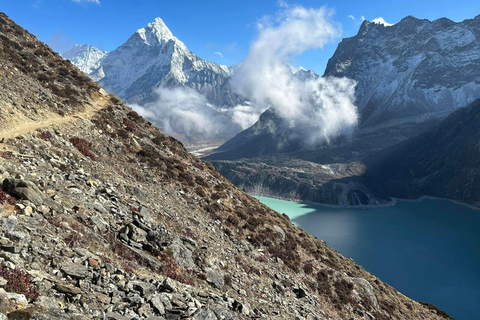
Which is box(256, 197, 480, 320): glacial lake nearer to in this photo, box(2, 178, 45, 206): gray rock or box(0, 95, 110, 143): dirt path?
box(0, 95, 110, 143): dirt path

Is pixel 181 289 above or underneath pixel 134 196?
underneath

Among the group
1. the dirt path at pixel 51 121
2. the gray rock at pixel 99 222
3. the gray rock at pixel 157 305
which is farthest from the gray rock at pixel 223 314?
the dirt path at pixel 51 121

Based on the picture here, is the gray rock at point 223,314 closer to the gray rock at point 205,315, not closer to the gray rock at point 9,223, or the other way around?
the gray rock at point 205,315

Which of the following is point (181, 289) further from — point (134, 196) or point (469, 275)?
point (469, 275)

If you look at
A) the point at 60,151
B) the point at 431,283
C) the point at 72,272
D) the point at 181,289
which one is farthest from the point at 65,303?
the point at 431,283

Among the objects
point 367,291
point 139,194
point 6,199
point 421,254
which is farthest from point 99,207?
point 421,254

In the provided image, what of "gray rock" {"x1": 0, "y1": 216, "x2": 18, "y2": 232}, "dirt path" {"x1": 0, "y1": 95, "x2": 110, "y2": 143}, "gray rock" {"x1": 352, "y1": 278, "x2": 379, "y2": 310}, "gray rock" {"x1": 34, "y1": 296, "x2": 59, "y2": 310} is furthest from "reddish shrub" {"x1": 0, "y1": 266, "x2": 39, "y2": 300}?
"gray rock" {"x1": 352, "y1": 278, "x2": 379, "y2": 310}
